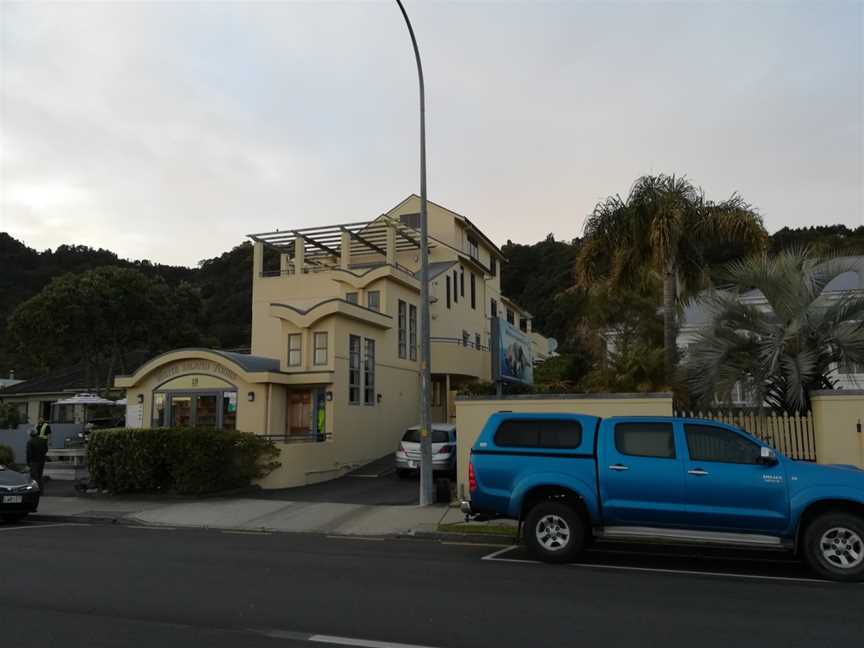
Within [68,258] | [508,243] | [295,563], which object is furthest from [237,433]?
[508,243]

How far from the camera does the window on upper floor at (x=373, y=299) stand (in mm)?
26773

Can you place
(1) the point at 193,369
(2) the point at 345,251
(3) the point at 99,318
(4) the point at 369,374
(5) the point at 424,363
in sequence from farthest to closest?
(3) the point at 99,318 → (2) the point at 345,251 → (4) the point at 369,374 → (1) the point at 193,369 → (5) the point at 424,363

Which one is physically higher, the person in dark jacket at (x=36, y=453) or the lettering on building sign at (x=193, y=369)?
the lettering on building sign at (x=193, y=369)

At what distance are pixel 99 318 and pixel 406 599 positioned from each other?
3057 cm

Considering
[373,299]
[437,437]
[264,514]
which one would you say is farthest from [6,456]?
[373,299]

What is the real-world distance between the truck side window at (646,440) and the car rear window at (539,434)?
567 mm

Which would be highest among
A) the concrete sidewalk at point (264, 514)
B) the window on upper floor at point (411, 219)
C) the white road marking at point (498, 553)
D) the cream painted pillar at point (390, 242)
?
the window on upper floor at point (411, 219)

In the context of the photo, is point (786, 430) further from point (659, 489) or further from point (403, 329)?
point (403, 329)

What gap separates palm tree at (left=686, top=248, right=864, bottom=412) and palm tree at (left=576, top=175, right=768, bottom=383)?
65.6 inches

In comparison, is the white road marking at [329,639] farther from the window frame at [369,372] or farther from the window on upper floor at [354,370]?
the window frame at [369,372]

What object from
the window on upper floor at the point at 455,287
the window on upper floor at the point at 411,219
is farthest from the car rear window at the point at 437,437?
the window on upper floor at the point at 411,219

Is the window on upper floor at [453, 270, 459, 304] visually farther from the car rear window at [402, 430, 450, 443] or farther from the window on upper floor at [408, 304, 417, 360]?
the car rear window at [402, 430, 450, 443]

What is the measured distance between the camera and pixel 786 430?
44.3ft

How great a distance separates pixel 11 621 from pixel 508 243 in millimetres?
74093
